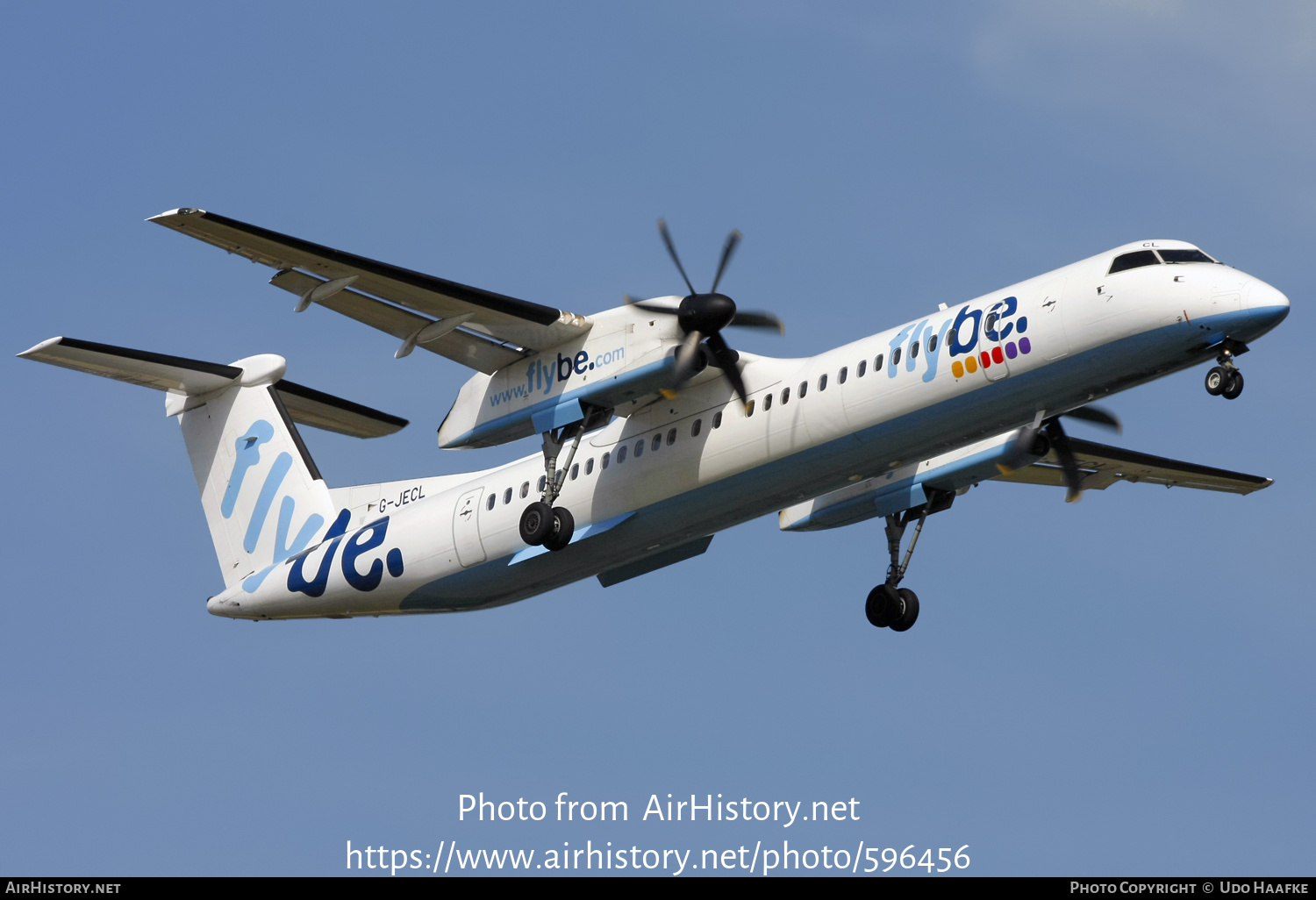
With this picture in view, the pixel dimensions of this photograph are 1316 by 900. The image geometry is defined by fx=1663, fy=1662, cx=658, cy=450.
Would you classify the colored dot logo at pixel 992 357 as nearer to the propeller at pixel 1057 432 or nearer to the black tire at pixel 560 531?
the propeller at pixel 1057 432

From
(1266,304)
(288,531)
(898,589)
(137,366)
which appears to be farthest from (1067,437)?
(137,366)

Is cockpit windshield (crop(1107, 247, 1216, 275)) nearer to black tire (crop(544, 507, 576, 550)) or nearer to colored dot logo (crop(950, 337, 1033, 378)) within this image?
colored dot logo (crop(950, 337, 1033, 378))

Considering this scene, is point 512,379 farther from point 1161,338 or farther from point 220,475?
point 1161,338

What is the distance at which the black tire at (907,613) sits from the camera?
21547 mm

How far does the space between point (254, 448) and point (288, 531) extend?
1.40 metres

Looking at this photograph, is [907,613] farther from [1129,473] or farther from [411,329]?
[411,329]

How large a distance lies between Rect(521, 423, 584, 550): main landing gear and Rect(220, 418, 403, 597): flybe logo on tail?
2505 millimetres

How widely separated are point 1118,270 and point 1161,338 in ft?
2.98

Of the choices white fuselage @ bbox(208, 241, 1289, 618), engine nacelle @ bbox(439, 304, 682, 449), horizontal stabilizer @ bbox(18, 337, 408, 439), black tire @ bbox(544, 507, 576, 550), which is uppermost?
horizontal stabilizer @ bbox(18, 337, 408, 439)

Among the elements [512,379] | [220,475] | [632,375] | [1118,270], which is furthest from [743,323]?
[220,475]

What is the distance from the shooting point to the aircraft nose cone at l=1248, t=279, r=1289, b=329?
16219 mm

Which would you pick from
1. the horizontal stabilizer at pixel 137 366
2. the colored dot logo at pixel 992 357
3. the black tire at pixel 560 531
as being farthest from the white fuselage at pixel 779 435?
the horizontal stabilizer at pixel 137 366

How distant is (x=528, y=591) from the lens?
21062 mm

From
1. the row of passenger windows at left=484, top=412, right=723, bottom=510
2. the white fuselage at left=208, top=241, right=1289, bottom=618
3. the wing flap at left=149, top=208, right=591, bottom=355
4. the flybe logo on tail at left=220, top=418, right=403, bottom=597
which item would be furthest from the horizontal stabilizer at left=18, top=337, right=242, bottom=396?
the row of passenger windows at left=484, top=412, right=723, bottom=510
